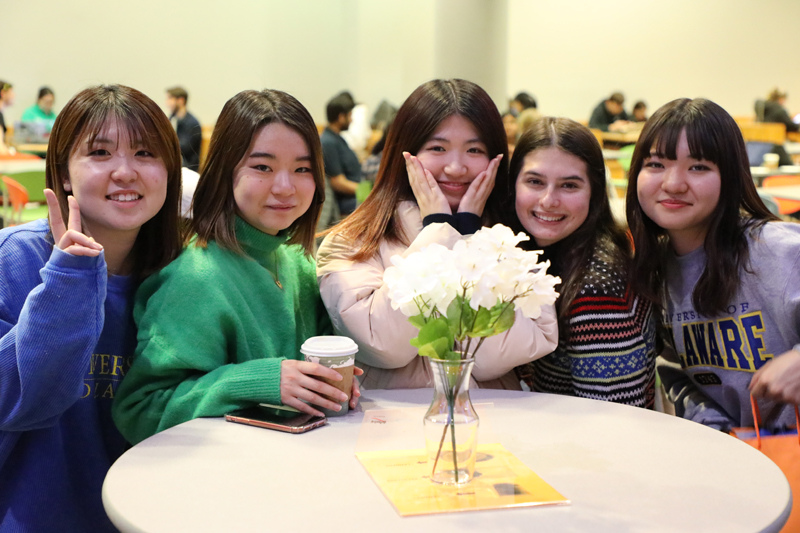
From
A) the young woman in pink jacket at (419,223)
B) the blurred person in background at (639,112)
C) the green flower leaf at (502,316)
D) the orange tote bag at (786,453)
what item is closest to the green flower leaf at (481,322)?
the green flower leaf at (502,316)

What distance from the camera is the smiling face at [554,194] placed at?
1.95m

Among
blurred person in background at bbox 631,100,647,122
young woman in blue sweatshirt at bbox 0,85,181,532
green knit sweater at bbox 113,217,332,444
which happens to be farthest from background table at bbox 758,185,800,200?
blurred person in background at bbox 631,100,647,122

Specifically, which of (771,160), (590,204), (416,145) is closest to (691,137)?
(590,204)

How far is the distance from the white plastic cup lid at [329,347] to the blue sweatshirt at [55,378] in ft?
1.37

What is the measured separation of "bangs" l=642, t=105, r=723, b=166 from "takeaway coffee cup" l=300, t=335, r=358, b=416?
3.36 ft

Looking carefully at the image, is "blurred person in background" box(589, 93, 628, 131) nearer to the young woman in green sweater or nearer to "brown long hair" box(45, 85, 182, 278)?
the young woman in green sweater

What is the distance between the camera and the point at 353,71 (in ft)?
37.8

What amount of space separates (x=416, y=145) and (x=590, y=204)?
521mm

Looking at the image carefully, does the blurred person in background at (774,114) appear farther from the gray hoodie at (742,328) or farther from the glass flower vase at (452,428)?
the glass flower vase at (452,428)

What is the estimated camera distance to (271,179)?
169 centimetres

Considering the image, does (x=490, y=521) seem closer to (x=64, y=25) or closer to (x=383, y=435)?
(x=383, y=435)

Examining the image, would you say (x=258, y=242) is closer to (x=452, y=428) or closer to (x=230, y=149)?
(x=230, y=149)

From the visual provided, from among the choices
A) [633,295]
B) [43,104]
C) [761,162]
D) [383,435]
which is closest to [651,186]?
[633,295]

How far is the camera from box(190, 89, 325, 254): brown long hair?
169 cm
